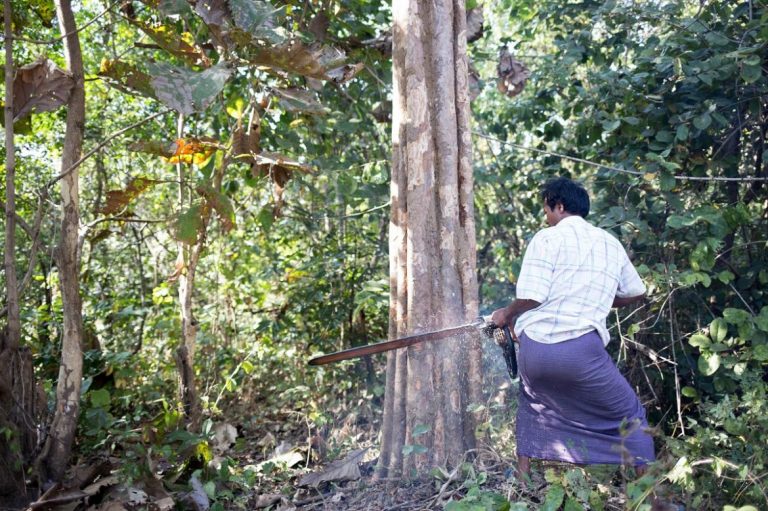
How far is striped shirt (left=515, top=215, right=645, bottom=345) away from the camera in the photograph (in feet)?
12.1

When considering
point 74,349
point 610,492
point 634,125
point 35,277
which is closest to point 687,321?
point 634,125

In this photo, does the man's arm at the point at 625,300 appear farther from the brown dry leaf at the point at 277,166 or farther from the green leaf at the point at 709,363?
the brown dry leaf at the point at 277,166

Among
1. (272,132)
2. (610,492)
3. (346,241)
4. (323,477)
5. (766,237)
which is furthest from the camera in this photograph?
(346,241)

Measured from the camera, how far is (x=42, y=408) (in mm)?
4379

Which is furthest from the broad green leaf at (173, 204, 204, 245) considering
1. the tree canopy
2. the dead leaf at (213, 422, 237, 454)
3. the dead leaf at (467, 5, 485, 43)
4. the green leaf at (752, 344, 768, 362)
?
the green leaf at (752, 344, 768, 362)

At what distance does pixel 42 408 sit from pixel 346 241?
130 inches

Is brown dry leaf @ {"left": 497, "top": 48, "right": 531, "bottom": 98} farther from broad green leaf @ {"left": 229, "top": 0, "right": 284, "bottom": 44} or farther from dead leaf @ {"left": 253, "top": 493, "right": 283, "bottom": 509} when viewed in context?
dead leaf @ {"left": 253, "top": 493, "right": 283, "bottom": 509}

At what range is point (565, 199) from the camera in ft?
12.7

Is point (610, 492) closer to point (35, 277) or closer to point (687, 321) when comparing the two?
point (687, 321)

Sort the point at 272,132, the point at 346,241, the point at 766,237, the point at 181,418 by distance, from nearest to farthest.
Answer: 1. the point at 181,418
2. the point at 766,237
3. the point at 272,132
4. the point at 346,241

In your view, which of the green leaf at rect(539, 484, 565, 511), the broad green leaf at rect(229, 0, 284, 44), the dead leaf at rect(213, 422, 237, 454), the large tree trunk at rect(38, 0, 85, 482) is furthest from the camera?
the dead leaf at rect(213, 422, 237, 454)

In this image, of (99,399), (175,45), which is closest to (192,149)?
(175,45)

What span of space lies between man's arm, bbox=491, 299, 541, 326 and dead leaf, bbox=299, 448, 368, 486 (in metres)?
1.22

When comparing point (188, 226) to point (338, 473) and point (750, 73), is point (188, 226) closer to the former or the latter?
point (338, 473)
